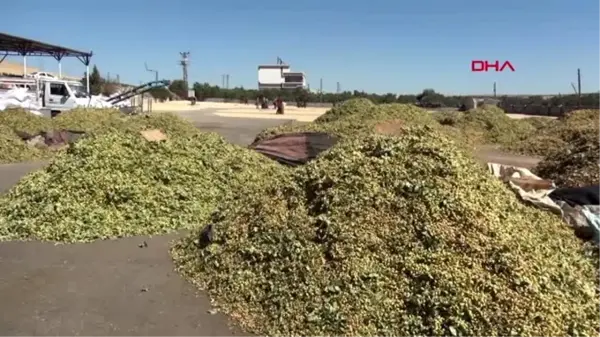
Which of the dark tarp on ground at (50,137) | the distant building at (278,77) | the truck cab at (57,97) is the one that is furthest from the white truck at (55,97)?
the distant building at (278,77)

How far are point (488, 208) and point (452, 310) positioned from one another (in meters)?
1.28

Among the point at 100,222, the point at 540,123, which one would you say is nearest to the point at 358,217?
the point at 100,222

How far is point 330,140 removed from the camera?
11.4 m

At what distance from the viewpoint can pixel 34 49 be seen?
36656mm

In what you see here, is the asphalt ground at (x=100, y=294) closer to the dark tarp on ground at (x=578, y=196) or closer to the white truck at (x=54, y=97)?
the dark tarp on ground at (x=578, y=196)

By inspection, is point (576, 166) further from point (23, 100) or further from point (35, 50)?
point (35, 50)

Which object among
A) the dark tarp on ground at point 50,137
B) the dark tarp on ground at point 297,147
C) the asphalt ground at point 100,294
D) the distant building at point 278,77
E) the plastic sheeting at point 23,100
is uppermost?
the distant building at point 278,77

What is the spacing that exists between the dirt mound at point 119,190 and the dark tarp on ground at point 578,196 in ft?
13.0

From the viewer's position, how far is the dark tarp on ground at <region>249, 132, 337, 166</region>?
442 inches

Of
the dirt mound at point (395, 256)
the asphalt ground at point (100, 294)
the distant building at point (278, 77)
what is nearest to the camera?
the dirt mound at point (395, 256)

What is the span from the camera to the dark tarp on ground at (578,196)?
600 cm

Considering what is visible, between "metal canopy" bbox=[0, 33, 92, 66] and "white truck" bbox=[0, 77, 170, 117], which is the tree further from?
"white truck" bbox=[0, 77, 170, 117]

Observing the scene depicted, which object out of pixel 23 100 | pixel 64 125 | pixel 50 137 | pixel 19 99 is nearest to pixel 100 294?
pixel 50 137

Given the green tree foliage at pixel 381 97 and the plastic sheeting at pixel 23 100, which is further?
the green tree foliage at pixel 381 97
